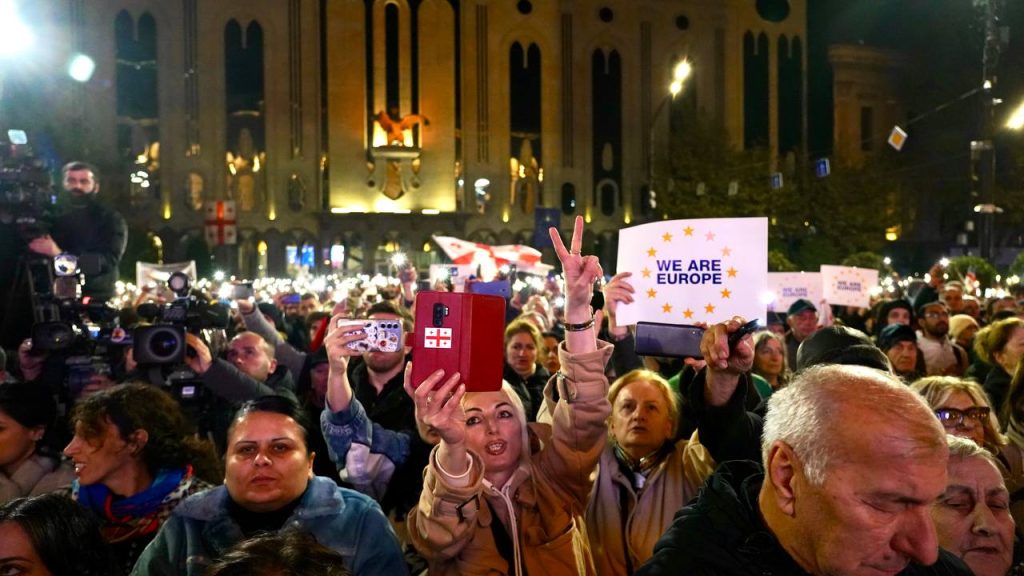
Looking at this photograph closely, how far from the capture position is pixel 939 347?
854cm

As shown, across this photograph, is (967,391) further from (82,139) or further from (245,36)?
(245,36)

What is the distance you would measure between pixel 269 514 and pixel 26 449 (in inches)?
67.8

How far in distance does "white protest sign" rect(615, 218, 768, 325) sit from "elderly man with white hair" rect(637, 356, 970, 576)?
3.07 metres

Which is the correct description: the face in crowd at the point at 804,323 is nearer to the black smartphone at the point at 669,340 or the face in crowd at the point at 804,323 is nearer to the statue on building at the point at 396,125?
the black smartphone at the point at 669,340

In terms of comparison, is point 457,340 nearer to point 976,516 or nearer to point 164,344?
point 976,516

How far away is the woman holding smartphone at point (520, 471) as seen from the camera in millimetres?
2971

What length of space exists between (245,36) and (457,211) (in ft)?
38.3

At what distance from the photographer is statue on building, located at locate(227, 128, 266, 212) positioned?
3841cm

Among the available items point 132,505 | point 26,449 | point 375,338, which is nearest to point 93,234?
point 26,449

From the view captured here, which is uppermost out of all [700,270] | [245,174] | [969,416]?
[245,174]

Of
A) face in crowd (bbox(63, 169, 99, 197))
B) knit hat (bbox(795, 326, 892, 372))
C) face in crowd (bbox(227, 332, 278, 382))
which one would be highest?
face in crowd (bbox(63, 169, 99, 197))

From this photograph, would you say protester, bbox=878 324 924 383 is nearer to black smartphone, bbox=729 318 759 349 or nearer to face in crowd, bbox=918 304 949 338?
face in crowd, bbox=918 304 949 338

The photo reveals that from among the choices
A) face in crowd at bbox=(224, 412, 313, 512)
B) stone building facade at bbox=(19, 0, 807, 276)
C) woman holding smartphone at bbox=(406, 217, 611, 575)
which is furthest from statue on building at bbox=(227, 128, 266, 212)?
woman holding smartphone at bbox=(406, 217, 611, 575)

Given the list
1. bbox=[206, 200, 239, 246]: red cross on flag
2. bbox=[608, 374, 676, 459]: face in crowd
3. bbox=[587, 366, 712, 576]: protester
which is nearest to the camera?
bbox=[587, 366, 712, 576]: protester
